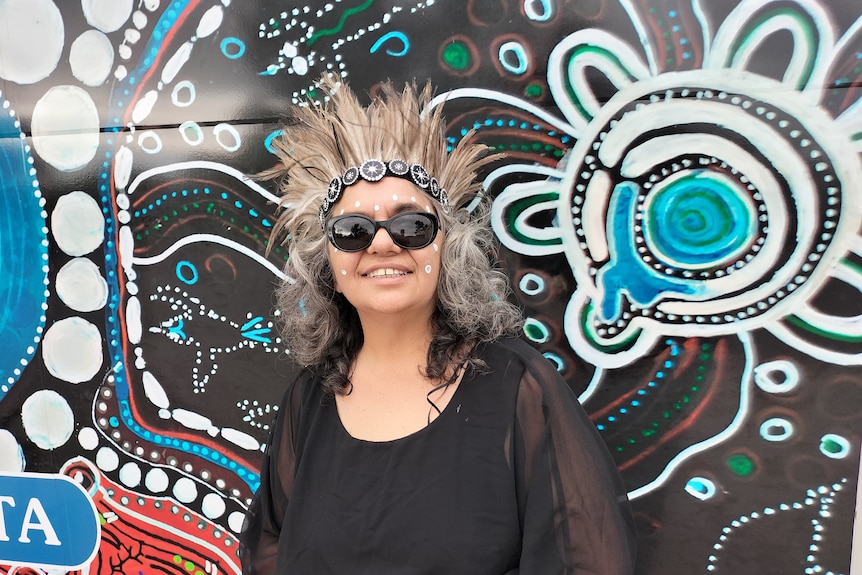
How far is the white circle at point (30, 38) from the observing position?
76.7 inches

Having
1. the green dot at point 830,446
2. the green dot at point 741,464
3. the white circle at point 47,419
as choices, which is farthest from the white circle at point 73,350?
the green dot at point 830,446

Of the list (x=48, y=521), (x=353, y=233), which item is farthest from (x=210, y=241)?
(x=48, y=521)

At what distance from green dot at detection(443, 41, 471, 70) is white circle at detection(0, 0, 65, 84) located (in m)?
1.54

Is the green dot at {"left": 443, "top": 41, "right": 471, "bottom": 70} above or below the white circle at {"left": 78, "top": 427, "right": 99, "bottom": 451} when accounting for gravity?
above

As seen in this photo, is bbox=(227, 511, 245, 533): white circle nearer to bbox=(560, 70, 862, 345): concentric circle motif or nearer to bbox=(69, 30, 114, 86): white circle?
bbox=(560, 70, 862, 345): concentric circle motif

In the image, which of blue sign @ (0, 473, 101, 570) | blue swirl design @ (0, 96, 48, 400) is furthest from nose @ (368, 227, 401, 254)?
blue sign @ (0, 473, 101, 570)

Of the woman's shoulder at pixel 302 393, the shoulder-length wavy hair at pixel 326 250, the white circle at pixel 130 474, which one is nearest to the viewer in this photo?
the shoulder-length wavy hair at pixel 326 250

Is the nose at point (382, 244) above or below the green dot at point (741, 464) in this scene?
above

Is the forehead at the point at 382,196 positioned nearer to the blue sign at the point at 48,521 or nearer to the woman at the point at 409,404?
the woman at the point at 409,404

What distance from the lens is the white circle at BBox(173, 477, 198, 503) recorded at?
6.73 ft

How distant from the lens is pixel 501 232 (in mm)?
1686

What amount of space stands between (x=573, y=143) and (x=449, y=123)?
0.42 meters

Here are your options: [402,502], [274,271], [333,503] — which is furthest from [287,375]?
[402,502]

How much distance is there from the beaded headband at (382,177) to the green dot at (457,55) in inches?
22.6
